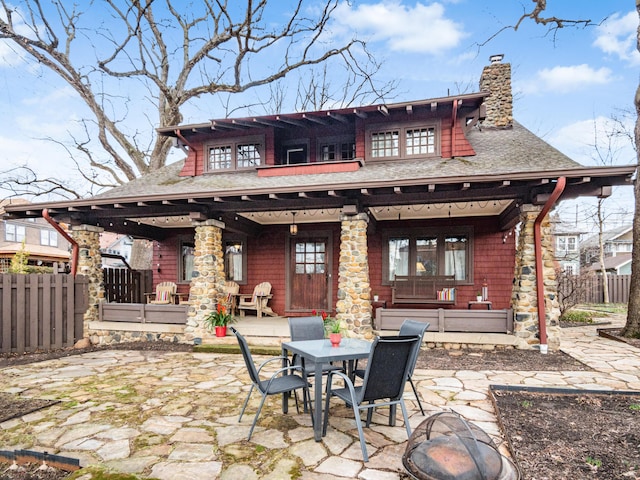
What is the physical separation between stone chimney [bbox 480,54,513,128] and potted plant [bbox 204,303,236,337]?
7.71 metres

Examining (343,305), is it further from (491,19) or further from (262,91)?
(262,91)

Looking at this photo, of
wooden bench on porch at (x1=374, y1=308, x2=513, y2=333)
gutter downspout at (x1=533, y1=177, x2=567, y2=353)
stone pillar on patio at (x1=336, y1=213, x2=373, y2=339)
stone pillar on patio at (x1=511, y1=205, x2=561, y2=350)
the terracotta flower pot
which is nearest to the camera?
gutter downspout at (x1=533, y1=177, x2=567, y2=353)

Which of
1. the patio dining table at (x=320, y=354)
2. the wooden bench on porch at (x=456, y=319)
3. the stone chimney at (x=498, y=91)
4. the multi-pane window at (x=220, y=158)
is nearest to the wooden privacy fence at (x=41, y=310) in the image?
the multi-pane window at (x=220, y=158)

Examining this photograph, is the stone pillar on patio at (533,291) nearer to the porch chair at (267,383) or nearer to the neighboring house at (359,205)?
the neighboring house at (359,205)

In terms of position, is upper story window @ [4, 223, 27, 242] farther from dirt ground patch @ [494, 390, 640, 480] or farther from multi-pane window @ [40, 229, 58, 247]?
dirt ground patch @ [494, 390, 640, 480]

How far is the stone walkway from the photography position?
109 inches

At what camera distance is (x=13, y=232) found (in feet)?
78.1

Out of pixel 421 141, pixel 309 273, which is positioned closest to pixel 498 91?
pixel 421 141

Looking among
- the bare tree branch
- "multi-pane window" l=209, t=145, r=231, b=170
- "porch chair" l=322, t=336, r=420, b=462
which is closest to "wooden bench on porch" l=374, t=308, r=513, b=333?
"porch chair" l=322, t=336, r=420, b=462

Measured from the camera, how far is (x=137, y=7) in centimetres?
1201

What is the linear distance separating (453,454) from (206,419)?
2.44 metres

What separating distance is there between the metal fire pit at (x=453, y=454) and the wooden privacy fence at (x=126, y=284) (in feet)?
28.2

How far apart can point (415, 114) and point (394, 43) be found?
703 cm

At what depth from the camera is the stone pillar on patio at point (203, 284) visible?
24.5 feet
